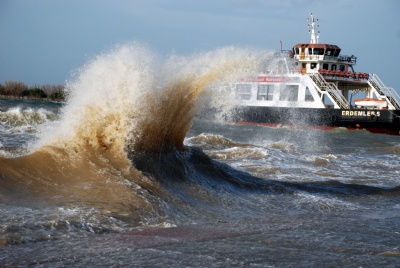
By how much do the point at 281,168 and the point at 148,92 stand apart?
4.64 m

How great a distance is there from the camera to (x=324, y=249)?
16.4ft

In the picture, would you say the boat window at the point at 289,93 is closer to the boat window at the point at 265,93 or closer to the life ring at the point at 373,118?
the boat window at the point at 265,93

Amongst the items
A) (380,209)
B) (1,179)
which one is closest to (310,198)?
(380,209)

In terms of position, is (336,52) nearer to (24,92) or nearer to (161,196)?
(161,196)

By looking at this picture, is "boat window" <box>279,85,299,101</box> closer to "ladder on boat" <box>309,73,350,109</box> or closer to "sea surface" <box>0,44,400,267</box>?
"ladder on boat" <box>309,73,350,109</box>

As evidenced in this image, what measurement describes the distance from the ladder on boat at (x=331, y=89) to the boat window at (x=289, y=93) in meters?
1.33

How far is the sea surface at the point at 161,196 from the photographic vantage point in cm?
471

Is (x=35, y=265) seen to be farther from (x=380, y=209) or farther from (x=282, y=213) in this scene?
(x=380, y=209)

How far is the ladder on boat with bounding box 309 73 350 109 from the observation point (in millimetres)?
35875

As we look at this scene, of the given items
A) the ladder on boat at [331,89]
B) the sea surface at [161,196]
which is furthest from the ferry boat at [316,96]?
the sea surface at [161,196]

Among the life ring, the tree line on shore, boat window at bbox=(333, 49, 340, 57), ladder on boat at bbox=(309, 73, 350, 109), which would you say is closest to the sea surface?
the life ring

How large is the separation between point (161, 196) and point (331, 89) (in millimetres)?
31067

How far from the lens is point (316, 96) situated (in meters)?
36.3

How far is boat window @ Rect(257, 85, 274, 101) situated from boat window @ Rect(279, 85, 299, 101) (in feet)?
2.03
